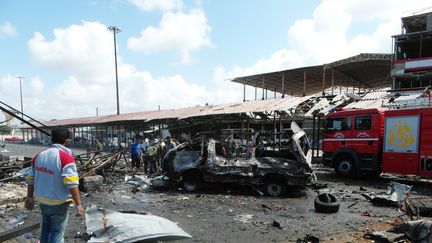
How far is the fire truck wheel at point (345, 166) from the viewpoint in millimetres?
13242

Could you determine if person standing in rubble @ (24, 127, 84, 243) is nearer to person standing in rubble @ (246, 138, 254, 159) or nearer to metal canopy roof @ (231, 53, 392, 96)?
person standing in rubble @ (246, 138, 254, 159)

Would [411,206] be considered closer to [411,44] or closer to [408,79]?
[408,79]

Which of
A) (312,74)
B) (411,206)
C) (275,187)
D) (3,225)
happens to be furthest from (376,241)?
(312,74)

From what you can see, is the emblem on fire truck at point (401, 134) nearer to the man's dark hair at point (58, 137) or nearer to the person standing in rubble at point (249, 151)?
the person standing in rubble at point (249, 151)

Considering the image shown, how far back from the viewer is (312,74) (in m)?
28.4

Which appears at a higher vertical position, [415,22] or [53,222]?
[415,22]

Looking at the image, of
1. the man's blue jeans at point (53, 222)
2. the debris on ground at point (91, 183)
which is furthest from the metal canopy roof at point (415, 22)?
the man's blue jeans at point (53, 222)

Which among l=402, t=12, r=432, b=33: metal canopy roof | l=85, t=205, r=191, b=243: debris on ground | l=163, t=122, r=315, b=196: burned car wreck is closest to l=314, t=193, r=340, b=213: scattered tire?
l=163, t=122, r=315, b=196: burned car wreck

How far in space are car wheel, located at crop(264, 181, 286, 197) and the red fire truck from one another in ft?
14.8

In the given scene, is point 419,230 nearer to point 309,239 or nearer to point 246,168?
point 309,239

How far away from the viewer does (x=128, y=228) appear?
4.90m

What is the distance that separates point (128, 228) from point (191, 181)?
18.7 ft

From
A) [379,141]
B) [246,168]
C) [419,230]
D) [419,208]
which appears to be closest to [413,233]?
[419,230]

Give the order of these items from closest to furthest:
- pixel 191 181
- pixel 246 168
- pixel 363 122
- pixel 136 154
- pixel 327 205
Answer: pixel 327 205 → pixel 246 168 → pixel 191 181 → pixel 363 122 → pixel 136 154
